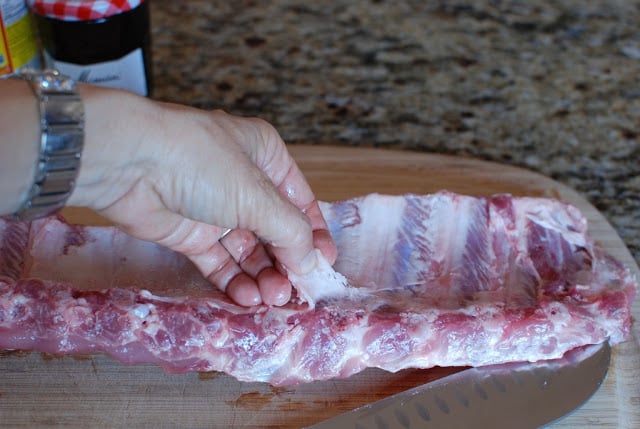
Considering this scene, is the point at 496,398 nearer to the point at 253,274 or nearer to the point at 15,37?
the point at 253,274

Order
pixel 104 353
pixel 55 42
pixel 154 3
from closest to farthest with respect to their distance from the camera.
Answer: pixel 104 353 < pixel 55 42 < pixel 154 3

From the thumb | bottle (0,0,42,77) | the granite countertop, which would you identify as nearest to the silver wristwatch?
the thumb

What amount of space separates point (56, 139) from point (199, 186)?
0.34 meters

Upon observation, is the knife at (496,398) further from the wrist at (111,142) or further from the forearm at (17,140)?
the forearm at (17,140)

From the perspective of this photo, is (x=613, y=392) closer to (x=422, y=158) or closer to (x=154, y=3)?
(x=422, y=158)

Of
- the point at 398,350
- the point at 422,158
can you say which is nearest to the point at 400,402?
the point at 398,350

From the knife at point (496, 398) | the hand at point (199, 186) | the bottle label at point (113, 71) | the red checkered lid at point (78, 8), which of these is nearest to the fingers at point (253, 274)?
the hand at point (199, 186)

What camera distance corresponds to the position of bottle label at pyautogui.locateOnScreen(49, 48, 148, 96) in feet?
8.34

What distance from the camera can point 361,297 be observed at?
2.03 metres

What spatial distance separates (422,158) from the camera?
2.67m

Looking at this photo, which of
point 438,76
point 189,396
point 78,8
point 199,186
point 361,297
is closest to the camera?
point 199,186

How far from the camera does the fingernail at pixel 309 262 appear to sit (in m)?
1.95

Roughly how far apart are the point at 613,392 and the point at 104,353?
1398 mm

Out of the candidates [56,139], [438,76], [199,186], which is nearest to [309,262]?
[199,186]
